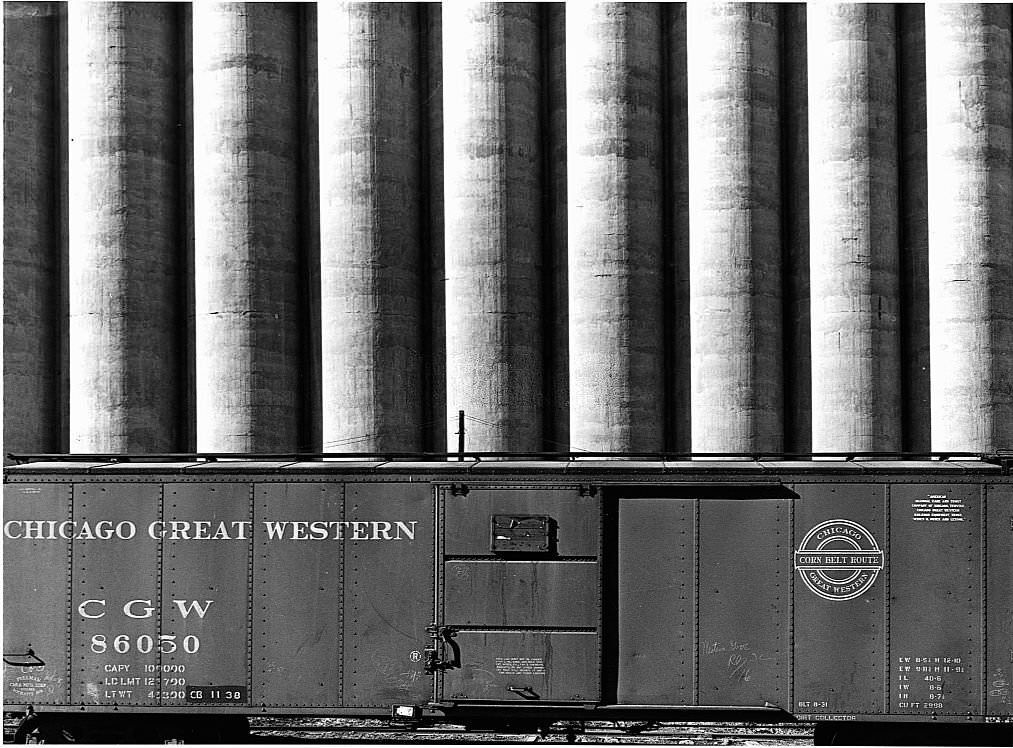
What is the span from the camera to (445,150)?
14.9 metres

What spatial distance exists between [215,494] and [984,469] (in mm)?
9448

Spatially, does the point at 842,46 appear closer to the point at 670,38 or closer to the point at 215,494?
the point at 670,38

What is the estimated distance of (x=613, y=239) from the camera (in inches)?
569

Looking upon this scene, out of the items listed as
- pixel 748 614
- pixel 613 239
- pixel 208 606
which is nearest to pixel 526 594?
pixel 748 614

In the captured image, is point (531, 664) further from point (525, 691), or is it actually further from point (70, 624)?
point (70, 624)

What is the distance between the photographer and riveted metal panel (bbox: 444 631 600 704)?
867 centimetres

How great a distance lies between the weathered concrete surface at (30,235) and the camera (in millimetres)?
15414

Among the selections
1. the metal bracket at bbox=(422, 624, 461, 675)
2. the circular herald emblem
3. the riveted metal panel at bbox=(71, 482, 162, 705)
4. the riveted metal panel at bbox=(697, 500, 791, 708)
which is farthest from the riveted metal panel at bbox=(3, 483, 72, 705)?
the circular herald emblem

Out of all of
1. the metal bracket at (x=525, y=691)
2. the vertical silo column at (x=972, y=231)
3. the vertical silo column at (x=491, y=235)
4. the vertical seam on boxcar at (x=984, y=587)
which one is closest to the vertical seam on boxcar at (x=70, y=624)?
the metal bracket at (x=525, y=691)

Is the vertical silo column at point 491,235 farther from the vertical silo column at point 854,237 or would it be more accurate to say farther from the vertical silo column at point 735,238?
the vertical silo column at point 854,237

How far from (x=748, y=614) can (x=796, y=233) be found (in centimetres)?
939

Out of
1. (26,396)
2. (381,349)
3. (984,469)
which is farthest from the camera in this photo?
(26,396)

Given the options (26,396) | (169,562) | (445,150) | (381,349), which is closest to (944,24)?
(445,150)

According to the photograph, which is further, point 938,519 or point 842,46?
point 842,46
